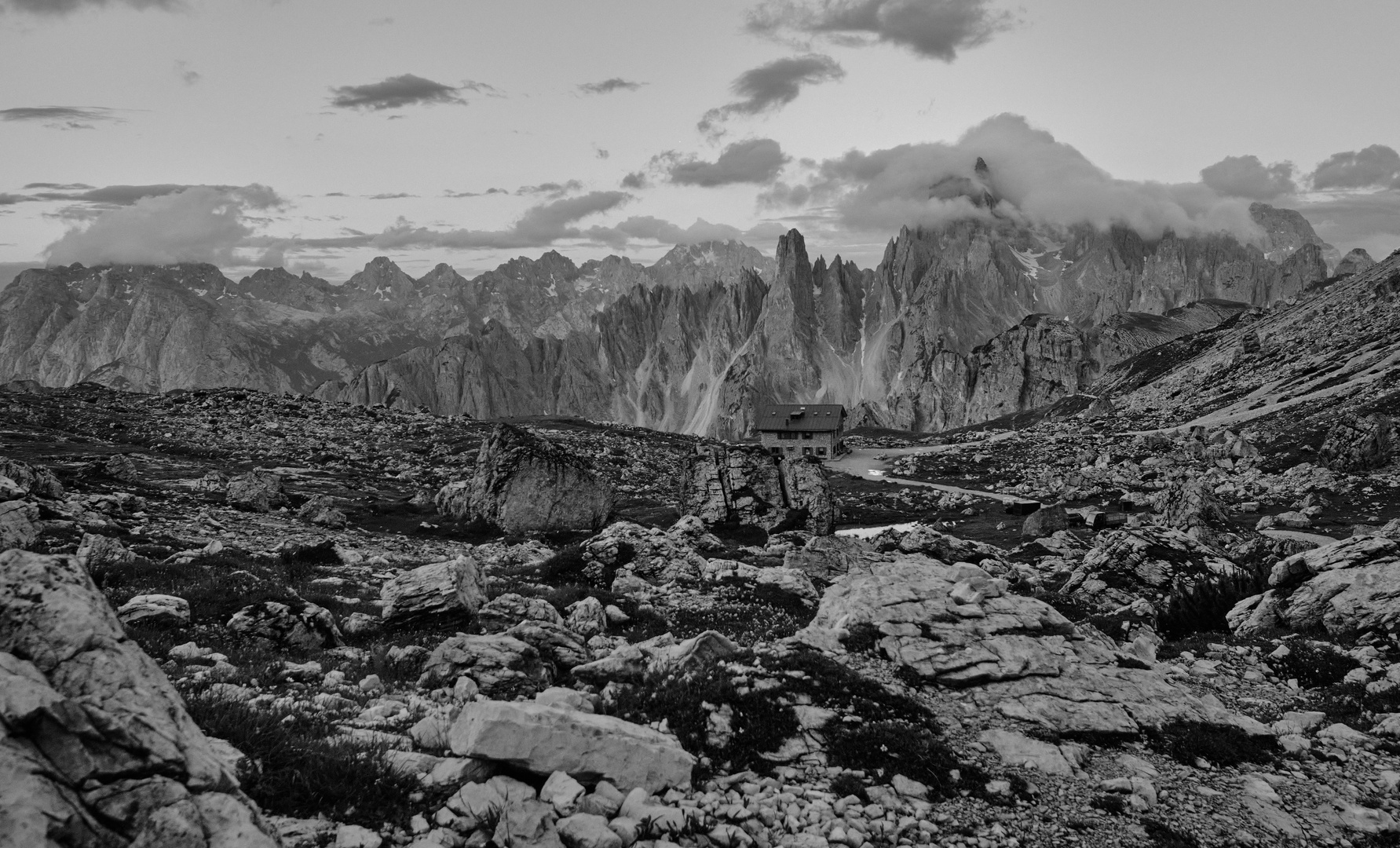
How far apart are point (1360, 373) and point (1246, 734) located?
133135mm

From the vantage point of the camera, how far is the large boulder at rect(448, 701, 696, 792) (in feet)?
30.9

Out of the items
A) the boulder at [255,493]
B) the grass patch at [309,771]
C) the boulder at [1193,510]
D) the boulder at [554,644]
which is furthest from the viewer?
the boulder at [1193,510]

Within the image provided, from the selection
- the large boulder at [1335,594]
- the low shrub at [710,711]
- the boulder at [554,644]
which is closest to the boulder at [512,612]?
the boulder at [554,644]

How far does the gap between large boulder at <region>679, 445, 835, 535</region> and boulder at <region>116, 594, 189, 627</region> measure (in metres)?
40.5

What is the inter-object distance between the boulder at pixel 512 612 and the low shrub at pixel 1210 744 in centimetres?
1322

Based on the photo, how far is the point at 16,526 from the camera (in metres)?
22.8

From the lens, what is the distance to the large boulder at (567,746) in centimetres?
943

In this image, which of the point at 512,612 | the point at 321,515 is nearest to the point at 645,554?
the point at 512,612

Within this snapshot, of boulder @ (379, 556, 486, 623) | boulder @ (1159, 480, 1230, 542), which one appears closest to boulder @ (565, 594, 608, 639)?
boulder @ (379, 556, 486, 623)

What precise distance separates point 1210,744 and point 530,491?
133 ft

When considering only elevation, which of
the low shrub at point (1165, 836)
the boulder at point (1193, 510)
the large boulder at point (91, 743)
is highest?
the large boulder at point (91, 743)

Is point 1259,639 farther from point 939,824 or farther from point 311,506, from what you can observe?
point 311,506

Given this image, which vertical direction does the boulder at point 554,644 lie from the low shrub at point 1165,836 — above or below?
above

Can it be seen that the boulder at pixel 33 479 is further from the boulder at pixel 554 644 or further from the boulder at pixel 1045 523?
the boulder at pixel 1045 523
